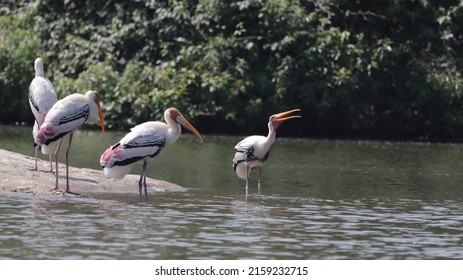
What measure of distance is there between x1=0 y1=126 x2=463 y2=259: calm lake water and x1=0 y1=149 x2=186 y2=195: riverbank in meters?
0.34

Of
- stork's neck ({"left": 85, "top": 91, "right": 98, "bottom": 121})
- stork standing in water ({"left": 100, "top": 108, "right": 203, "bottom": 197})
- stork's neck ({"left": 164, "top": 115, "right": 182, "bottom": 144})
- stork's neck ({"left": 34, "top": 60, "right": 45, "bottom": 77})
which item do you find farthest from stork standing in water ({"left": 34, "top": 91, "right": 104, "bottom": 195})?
stork's neck ({"left": 34, "top": 60, "right": 45, "bottom": 77})

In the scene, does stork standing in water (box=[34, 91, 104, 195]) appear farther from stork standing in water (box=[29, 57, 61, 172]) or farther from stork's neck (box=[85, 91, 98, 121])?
stork standing in water (box=[29, 57, 61, 172])

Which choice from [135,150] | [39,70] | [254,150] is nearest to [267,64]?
[39,70]

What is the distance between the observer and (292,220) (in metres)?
15.9

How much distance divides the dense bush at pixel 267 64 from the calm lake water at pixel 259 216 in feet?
22.4

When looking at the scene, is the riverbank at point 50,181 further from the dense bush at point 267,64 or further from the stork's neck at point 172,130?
the dense bush at point 267,64

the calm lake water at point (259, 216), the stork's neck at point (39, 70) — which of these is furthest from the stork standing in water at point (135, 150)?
the stork's neck at point (39, 70)

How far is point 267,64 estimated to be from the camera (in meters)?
33.1

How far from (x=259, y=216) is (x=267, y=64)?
56.1 feet

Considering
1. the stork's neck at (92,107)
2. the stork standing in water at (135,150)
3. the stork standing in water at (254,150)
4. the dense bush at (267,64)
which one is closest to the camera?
the stork standing in water at (135,150)

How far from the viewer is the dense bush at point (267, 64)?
32.4m
